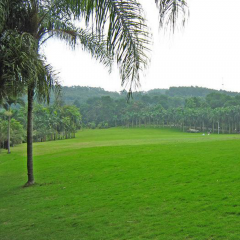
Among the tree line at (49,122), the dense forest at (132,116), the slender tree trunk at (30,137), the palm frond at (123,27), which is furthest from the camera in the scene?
the dense forest at (132,116)

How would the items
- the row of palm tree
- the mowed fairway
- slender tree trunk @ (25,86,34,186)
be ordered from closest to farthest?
the mowed fairway, slender tree trunk @ (25,86,34,186), the row of palm tree

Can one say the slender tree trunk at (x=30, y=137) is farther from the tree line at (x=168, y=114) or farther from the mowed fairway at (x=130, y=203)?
the tree line at (x=168, y=114)

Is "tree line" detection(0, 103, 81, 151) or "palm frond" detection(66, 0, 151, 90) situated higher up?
"palm frond" detection(66, 0, 151, 90)

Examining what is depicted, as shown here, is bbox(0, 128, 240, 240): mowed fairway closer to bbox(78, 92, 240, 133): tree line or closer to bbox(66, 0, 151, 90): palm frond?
bbox(66, 0, 151, 90): palm frond

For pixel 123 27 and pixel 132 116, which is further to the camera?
pixel 132 116

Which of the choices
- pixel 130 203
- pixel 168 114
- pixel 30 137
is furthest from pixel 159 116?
pixel 130 203

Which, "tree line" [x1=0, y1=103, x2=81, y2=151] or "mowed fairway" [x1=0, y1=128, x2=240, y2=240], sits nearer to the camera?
"mowed fairway" [x1=0, y1=128, x2=240, y2=240]

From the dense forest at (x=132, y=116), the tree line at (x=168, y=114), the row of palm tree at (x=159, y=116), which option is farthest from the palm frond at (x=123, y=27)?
the row of palm tree at (x=159, y=116)

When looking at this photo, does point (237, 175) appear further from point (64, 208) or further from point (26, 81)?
point (26, 81)

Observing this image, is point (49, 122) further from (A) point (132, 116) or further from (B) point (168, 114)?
(B) point (168, 114)

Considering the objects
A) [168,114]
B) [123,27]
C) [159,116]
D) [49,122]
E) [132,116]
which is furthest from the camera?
[132,116]

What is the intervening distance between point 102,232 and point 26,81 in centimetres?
563

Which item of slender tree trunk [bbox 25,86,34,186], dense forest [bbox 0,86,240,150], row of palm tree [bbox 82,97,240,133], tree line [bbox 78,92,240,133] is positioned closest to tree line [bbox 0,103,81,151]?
dense forest [bbox 0,86,240,150]

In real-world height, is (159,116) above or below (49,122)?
above
